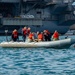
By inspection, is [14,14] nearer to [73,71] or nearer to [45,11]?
[45,11]

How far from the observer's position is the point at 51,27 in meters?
93.6

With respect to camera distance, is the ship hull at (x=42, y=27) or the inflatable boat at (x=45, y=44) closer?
the inflatable boat at (x=45, y=44)

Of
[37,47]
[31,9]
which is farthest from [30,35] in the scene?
[31,9]

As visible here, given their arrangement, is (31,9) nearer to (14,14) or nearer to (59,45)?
(14,14)

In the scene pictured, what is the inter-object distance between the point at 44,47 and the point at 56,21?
5630 cm

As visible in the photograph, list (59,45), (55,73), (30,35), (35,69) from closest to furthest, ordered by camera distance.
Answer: (55,73) → (35,69) → (59,45) → (30,35)

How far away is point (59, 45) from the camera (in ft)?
121

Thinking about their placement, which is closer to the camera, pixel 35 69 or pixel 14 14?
pixel 35 69

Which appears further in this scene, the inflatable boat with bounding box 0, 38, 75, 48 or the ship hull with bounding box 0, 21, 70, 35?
the ship hull with bounding box 0, 21, 70, 35

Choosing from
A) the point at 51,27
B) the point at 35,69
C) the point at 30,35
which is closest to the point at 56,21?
the point at 51,27

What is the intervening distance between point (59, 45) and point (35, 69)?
54.9ft

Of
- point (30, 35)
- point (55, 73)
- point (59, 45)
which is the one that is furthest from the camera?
point (30, 35)

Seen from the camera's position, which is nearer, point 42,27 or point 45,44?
point 45,44

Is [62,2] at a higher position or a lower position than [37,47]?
higher
